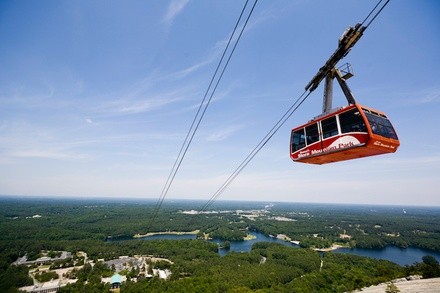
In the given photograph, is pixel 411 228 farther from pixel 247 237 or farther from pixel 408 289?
pixel 408 289

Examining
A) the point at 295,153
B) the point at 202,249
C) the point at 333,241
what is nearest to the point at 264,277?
the point at 202,249

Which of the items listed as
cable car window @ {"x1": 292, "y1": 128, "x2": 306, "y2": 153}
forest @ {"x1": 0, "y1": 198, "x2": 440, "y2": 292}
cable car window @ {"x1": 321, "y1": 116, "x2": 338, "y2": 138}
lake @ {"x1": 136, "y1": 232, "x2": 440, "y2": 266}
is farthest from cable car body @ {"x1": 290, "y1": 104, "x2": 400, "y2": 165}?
lake @ {"x1": 136, "y1": 232, "x2": 440, "y2": 266}

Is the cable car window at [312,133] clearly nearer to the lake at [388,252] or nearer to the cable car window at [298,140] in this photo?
the cable car window at [298,140]

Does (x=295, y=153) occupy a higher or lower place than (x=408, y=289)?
higher

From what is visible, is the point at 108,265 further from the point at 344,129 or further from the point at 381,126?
the point at 381,126

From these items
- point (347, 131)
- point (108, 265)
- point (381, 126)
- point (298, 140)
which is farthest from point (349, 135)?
point (108, 265)

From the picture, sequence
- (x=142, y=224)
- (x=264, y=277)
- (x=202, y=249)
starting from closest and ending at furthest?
1. (x=264, y=277)
2. (x=202, y=249)
3. (x=142, y=224)

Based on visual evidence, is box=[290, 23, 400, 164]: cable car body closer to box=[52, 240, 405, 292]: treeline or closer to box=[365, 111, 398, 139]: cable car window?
box=[365, 111, 398, 139]: cable car window
